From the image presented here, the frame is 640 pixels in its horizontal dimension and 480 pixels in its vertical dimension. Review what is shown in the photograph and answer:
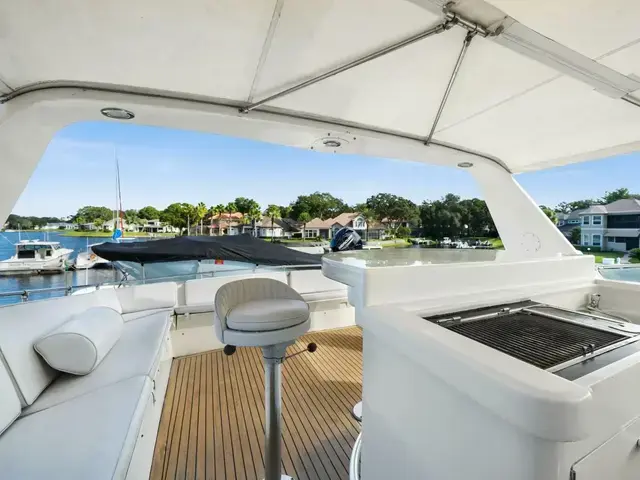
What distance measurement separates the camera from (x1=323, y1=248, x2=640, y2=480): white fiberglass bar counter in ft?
1.65

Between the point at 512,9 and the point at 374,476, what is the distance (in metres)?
1.72

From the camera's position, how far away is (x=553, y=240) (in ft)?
10.4

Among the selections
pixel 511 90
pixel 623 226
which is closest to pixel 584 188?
pixel 623 226

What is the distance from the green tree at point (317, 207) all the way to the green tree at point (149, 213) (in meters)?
3.86

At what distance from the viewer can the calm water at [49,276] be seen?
7.66ft

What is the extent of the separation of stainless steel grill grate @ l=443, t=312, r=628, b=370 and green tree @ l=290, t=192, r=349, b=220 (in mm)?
8784

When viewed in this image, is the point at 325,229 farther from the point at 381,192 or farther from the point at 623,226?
the point at 623,226

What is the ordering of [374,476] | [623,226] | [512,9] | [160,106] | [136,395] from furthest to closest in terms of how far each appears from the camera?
[623,226]
[160,106]
[136,395]
[512,9]
[374,476]

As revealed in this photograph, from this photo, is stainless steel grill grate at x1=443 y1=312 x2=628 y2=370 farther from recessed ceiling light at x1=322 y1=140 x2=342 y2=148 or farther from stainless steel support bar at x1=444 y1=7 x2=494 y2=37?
recessed ceiling light at x1=322 y1=140 x2=342 y2=148

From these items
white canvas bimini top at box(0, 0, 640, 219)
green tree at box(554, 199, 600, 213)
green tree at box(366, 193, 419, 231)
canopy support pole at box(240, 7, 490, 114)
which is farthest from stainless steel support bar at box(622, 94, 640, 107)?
green tree at box(366, 193, 419, 231)

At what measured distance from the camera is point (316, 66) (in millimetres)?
1639

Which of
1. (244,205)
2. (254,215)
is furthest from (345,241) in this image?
(244,205)

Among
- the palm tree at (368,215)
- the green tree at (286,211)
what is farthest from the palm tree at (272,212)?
the palm tree at (368,215)

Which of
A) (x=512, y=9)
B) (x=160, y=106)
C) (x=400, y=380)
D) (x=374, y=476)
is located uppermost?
(x=512, y=9)
